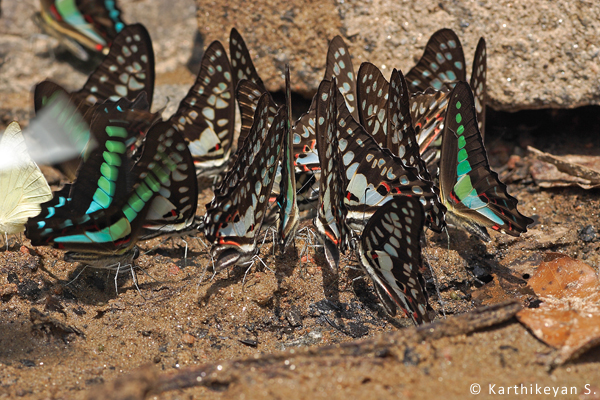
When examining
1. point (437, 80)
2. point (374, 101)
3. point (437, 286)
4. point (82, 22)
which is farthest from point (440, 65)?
point (82, 22)

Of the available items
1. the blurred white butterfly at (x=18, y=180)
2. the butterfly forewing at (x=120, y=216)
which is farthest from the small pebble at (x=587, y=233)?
the blurred white butterfly at (x=18, y=180)

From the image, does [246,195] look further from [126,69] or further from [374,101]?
[126,69]

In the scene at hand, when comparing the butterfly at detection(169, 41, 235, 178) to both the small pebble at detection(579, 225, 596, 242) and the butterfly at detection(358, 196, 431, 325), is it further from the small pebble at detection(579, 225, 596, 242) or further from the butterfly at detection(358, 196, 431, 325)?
the small pebble at detection(579, 225, 596, 242)

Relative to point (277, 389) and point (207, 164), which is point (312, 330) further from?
point (207, 164)

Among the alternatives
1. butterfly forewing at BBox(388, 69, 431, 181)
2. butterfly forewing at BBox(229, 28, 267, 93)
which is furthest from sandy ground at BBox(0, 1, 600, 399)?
butterfly forewing at BBox(229, 28, 267, 93)

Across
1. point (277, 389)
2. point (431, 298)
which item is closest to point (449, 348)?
point (277, 389)
